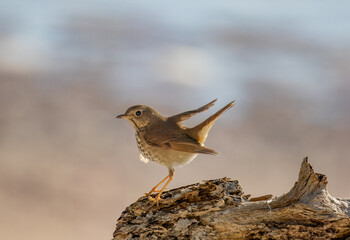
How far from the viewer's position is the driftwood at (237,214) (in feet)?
13.4

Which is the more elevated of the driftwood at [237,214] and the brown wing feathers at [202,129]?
the brown wing feathers at [202,129]

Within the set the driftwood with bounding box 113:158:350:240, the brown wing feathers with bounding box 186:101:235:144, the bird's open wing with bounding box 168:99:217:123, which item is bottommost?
the driftwood with bounding box 113:158:350:240

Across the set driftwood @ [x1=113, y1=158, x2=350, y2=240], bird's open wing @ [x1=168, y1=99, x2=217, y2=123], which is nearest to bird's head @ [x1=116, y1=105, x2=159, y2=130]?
bird's open wing @ [x1=168, y1=99, x2=217, y2=123]

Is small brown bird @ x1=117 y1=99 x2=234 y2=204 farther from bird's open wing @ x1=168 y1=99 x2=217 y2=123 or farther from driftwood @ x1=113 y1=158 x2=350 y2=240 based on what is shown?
driftwood @ x1=113 y1=158 x2=350 y2=240

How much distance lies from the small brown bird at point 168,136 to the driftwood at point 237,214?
0.26 metres

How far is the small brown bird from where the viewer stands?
4.63 m

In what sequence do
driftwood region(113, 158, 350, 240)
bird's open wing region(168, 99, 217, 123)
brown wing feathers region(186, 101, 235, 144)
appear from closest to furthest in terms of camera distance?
driftwood region(113, 158, 350, 240) < brown wing feathers region(186, 101, 235, 144) < bird's open wing region(168, 99, 217, 123)

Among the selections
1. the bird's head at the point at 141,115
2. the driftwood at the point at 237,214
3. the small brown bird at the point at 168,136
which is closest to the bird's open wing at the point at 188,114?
the small brown bird at the point at 168,136

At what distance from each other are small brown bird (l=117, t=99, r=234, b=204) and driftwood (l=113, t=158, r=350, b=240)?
0.26 meters

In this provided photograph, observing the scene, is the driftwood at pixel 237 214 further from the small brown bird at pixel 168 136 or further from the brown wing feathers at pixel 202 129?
the brown wing feathers at pixel 202 129

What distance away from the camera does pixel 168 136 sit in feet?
15.8

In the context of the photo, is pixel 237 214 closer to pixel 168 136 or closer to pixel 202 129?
A: pixel 202 129

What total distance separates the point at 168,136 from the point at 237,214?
1.19 meters

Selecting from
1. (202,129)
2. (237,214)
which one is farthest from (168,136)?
(237,214)
